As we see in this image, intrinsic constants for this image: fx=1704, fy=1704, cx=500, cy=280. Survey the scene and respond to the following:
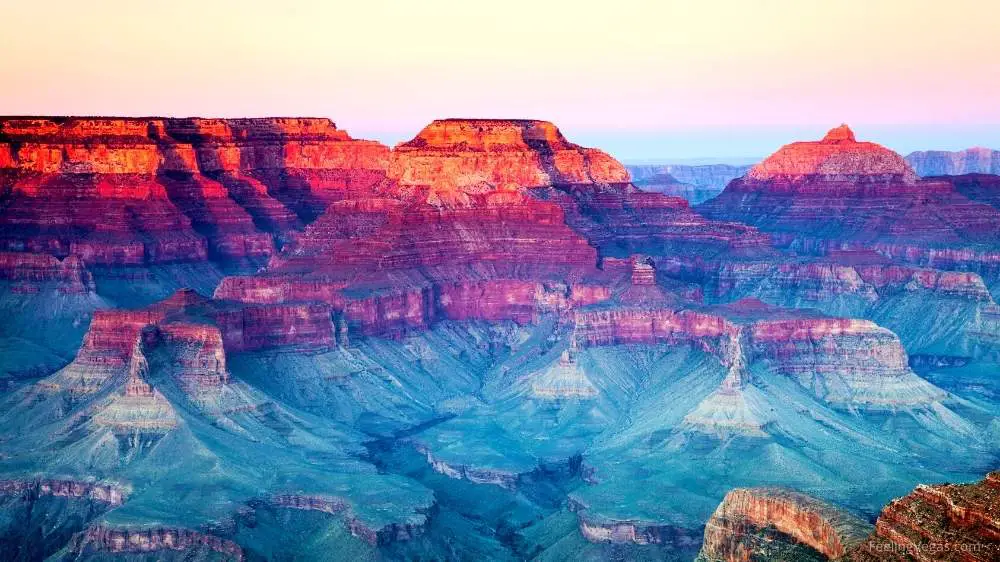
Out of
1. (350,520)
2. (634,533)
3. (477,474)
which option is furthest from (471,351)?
(634,533)

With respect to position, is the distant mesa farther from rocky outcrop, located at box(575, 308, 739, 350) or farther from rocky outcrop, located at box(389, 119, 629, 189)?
rocky outcrop, located at box(575, 308, 739, 350)

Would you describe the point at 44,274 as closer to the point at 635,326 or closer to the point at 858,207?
the point at 635,326

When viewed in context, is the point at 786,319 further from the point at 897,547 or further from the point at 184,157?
the point at 184,157

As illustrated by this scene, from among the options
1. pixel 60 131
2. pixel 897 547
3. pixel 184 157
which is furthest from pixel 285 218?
pixel 897 547

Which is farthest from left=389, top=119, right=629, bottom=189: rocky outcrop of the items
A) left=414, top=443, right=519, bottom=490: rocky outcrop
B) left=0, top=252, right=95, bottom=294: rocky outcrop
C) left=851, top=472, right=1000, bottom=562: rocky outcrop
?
left=851, top=472, right=1000, bottom=562: rocky outcrop

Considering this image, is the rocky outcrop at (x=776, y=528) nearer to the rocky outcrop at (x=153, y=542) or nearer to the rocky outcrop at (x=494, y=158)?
the rocky outcrop at (x=153, y=542)

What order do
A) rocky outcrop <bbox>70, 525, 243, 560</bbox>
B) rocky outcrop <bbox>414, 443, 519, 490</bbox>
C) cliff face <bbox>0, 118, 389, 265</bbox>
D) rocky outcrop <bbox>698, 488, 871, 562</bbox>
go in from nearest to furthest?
rocky outcrop <bbox>698, 488, 871, 562</bbox>
rocky outcrop <bbox>70, 525, 243, 560</bbox>
rocky outcrop <bbox>414, 443, 519, 490</bbox>
cliff face <bbox>0, 118, 389, 265</bbox>
